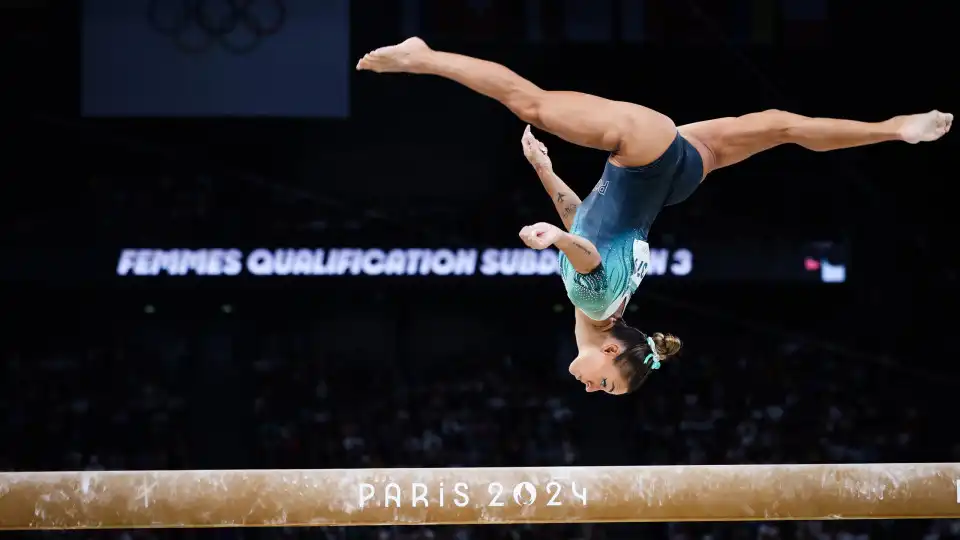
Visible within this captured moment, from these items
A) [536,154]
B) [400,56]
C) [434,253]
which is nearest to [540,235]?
[400,56]

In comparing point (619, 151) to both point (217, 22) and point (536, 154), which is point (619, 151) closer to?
point (536, 154)

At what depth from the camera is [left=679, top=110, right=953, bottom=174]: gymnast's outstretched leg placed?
366 centimetres

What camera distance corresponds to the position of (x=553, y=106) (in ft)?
12.1

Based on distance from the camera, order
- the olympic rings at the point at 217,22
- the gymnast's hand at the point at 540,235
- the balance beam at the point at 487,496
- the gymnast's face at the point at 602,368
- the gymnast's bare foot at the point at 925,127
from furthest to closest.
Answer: the olympic rings at the point at 217,22
the balance beam at the point at 487,496
the gymnast's face at the point at 602,368
the gymnast's bare foot at the point at 925,127
the gymnast's hand at the point at 540,235

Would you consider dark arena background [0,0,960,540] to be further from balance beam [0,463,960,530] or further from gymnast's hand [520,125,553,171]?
gymnast's hand [520,125,553,171]

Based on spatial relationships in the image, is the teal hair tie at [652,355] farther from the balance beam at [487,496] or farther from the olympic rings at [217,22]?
the olympic rings at [217,22]

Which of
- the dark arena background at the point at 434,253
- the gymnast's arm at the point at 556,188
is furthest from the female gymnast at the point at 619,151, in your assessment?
the dark arena background at the point at 434,253

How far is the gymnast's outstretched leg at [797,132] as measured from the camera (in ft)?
12.0

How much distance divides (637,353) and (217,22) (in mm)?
4722

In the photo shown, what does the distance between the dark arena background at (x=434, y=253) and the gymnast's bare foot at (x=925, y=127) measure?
3.93m

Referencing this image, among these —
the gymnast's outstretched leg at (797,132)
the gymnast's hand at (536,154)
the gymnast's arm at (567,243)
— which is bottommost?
the gymnast's arm at (567,243)

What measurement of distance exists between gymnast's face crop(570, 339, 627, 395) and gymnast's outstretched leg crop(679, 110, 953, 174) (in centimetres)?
77

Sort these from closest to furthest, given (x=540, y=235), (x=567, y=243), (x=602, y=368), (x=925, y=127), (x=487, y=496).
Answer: (x=540, y=235) → (x=567, y=243) → (x=925, y=127) → (x=602, y=368) → (x=487, y=496)

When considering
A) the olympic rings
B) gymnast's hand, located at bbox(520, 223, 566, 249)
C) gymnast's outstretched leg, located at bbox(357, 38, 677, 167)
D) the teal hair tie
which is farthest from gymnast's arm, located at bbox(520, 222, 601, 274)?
the olympic rings
